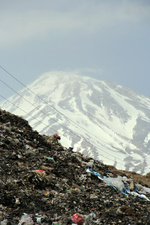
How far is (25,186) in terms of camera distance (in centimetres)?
1112

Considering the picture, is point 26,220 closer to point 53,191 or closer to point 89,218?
point 89,218

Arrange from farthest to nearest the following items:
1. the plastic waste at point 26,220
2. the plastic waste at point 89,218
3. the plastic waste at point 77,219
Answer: the plastic waste at point 89,218 < the plastic waste at point 77,219 < the plastic waste at point 26,220

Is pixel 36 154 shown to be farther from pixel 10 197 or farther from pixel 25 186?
pixel 10 197

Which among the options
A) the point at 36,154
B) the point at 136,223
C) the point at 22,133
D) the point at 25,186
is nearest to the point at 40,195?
the point at 25,186

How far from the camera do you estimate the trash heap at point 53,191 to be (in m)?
9.34

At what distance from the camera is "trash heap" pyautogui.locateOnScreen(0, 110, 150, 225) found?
9.34m

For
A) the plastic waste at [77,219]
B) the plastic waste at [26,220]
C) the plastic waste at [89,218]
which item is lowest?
the plastic waste at [26,220]

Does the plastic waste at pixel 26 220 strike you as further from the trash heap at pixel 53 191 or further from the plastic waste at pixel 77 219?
the plastic waste at pixel 77 219

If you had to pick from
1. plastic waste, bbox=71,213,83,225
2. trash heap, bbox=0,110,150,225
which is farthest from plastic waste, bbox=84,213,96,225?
plastic waste, bbox=71,213,83,225

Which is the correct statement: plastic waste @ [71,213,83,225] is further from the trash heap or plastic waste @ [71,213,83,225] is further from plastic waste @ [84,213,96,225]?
plastic waste @ [84,213,96,225]

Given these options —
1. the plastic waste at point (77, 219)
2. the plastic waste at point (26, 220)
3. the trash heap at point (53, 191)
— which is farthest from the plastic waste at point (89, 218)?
the plastic waste at point (26, 220)

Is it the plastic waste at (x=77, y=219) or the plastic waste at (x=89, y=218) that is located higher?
the plastic waste at (x=89, y=218)

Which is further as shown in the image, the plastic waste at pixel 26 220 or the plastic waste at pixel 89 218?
the plastic waste at pixel 89 218

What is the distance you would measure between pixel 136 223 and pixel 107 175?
26.5ft
